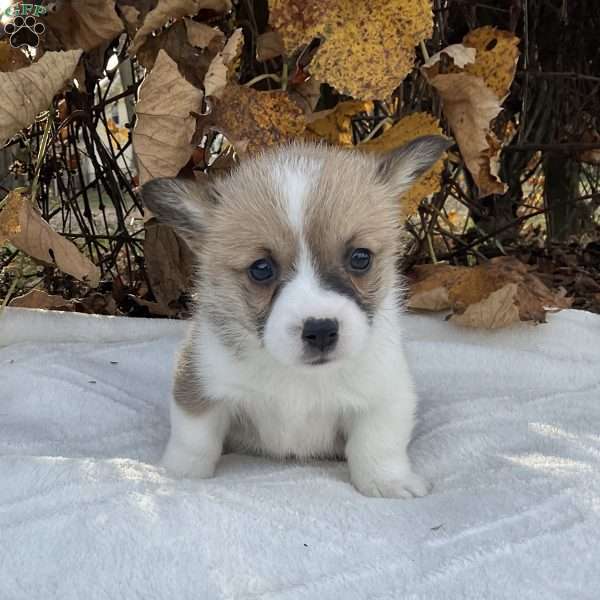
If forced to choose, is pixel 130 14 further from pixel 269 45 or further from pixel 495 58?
pixel 495 58

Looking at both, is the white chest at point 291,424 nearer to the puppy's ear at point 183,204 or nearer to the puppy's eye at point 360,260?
the puppy's eye at point 360,260

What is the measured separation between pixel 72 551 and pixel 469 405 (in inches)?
55.1

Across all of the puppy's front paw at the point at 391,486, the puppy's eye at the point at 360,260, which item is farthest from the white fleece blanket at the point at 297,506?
the puppy's eye at the point at 360,260

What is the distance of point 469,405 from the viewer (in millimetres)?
2586

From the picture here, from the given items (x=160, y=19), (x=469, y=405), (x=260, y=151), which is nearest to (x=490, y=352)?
(x=469, y=405)

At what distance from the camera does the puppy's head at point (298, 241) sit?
6.16 ft

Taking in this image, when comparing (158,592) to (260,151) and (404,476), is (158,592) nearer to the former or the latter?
(404,476)

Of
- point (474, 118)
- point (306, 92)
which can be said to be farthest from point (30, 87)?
point (474, 118)

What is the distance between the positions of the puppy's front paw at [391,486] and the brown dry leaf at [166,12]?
60.2 inches

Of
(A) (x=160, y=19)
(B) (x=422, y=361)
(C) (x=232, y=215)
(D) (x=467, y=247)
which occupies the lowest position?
(B) (x=422, y=361)

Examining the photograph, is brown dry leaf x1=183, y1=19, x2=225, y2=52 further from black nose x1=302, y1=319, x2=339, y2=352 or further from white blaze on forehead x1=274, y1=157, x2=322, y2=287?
black nose x1=302, y1=319, x2=339, y2=352

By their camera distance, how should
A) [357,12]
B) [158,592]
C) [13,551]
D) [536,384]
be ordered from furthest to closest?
[536,384] → [357,12] → [13,551] → [158,592]

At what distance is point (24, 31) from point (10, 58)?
6.7 inches

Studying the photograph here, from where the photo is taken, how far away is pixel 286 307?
1870 millimetres
